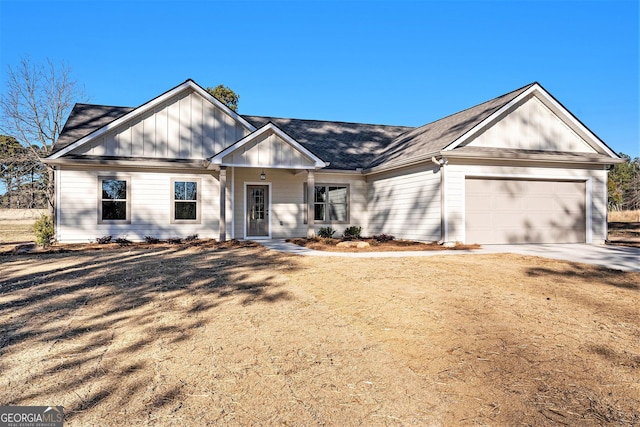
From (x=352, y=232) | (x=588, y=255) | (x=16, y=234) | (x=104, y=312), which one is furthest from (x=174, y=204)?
(x=588, y=255)

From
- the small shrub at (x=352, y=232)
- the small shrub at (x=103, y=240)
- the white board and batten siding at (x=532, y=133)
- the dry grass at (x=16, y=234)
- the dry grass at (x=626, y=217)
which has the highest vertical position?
the white board and batten siding at (x=532, y=133)

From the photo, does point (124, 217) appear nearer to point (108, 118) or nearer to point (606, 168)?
point (108, 118)

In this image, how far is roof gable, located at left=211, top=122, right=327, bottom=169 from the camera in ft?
45.5

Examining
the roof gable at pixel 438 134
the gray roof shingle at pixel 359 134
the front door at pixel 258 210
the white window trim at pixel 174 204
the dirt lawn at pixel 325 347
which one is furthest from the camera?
the front door at pixel 258 210

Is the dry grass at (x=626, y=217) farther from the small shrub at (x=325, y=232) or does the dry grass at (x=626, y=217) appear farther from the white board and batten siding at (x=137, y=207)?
the white board and batten siding at (x=137, y=207)

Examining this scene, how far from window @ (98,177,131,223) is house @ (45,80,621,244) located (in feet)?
0.11

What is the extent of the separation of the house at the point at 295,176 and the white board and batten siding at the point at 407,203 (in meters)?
0.05

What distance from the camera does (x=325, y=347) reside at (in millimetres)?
4516

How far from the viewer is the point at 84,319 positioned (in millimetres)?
5406

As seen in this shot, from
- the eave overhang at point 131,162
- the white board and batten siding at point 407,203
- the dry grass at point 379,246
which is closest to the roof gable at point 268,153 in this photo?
the eave overhang at point 131,162

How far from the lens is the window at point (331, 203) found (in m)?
17.1

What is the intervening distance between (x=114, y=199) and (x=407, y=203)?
1005 cm

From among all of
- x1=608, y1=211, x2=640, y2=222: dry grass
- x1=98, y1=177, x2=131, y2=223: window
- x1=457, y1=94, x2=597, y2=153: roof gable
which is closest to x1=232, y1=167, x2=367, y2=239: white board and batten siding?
x1=98, y1=177, x2=131, y2=223: window

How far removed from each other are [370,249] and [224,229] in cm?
504
